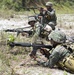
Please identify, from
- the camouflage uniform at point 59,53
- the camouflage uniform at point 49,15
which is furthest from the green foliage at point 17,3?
the camouflage uniform at point 59,53

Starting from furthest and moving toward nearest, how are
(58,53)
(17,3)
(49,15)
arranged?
(17,3) < (49,15) < (58,53)

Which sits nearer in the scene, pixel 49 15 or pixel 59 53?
pixel 59 53

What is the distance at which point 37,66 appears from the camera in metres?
7.71

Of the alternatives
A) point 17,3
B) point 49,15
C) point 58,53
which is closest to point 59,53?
point 58,53

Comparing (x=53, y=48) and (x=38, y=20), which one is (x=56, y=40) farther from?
(x=38, y=20)

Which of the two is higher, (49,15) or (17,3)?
(49,15)

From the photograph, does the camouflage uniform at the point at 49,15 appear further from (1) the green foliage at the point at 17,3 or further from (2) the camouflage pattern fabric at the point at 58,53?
(1) the green foliage at the point at 17,3

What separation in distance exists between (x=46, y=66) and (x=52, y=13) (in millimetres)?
4061

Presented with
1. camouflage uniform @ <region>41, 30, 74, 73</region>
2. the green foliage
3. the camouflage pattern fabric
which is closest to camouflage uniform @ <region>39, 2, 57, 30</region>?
camouflage uniform @ <region>41, 30, 74, 73</region>

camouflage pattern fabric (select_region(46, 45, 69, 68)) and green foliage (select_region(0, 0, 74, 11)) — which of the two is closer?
camouflage pattern fabric (select_region(46, 45, 69, 68))

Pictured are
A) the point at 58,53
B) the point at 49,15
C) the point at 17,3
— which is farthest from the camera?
the point at 17,3

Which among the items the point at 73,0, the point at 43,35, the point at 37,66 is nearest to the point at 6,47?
the point at 37,66

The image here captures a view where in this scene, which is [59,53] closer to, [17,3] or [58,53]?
[58,53]

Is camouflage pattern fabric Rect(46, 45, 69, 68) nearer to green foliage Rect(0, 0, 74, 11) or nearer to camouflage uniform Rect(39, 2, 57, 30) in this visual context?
camouflage uniform Rect(39, 2, 57, 30)
